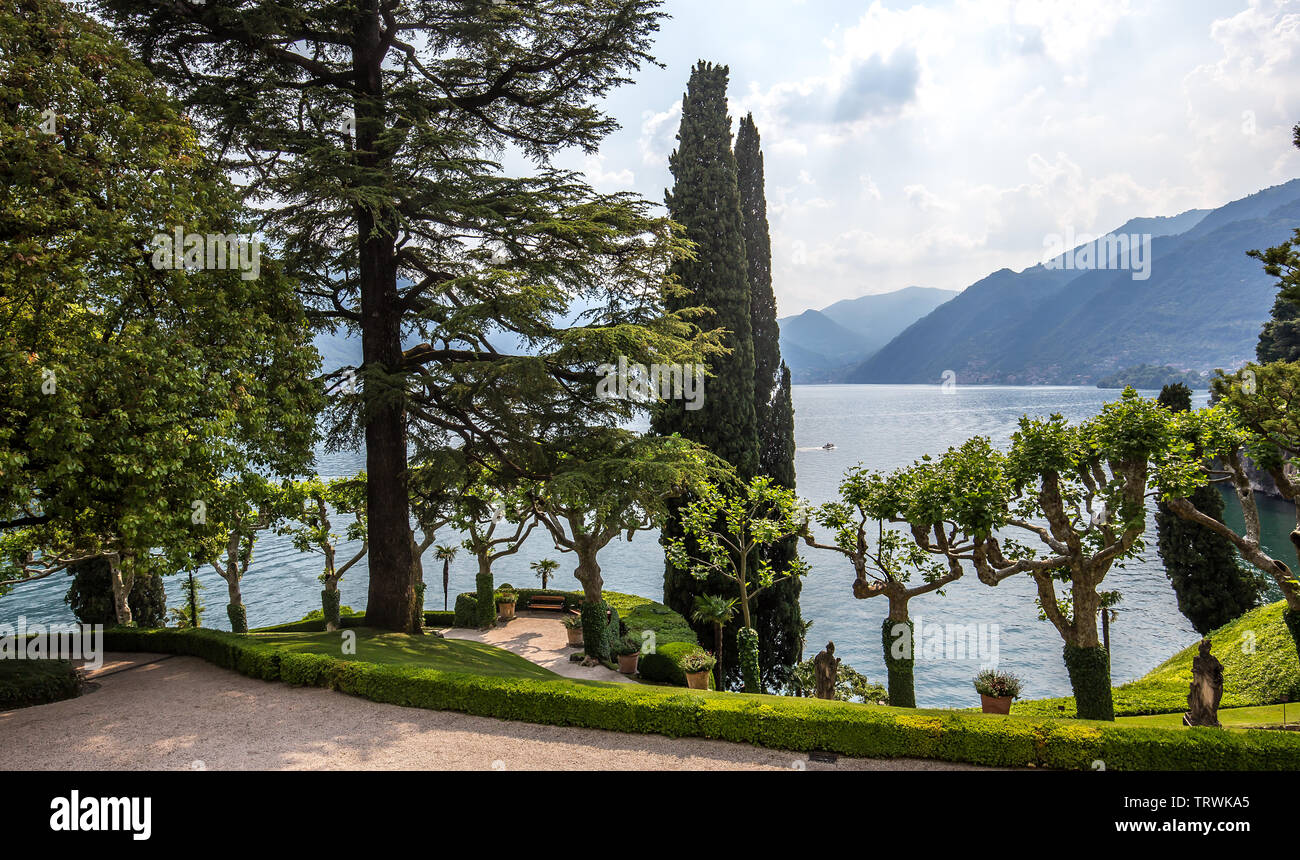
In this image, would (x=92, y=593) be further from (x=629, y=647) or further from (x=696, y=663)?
(x=696, y=663)

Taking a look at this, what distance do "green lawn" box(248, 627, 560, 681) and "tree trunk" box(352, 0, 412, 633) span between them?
0.98 m

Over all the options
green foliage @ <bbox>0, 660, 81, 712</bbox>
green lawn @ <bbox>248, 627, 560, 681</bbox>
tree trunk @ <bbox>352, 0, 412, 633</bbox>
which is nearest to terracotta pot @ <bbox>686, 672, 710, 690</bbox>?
green lawn @ <bbox>248, 627, 560, 681</bbox>

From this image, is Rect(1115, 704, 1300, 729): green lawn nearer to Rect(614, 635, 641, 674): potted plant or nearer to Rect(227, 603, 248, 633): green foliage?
Rect(614, 635, 641, 674): potted plant

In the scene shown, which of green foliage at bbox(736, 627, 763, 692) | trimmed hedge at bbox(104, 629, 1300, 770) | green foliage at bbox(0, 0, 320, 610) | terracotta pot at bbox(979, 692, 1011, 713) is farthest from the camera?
green foliage at bbox(736, 627, 763, 692)

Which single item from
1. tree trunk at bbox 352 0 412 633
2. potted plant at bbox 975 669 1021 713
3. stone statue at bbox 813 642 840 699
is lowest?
potted plant at bbox 975 669 1021 713

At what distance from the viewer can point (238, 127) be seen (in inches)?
538

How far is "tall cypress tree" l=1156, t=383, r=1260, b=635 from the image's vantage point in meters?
21.2

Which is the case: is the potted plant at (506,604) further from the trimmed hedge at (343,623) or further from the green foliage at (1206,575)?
the green foliage at (1206,575)

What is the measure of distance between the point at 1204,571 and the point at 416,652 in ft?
79.3

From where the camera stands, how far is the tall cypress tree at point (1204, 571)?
2123 cm

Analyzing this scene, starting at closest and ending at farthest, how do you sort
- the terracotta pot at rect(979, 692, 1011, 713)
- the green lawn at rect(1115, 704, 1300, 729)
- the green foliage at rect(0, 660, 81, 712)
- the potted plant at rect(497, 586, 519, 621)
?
1. the green foliage at rect(0, 660, 81, 712)
2. the green lawn at rect(1115, 704, 1300, 729)
3. the terracotta pot at rect(979, 692, 1011, 713)
4. the potted plant at rect(497, 586, 519, 621)
